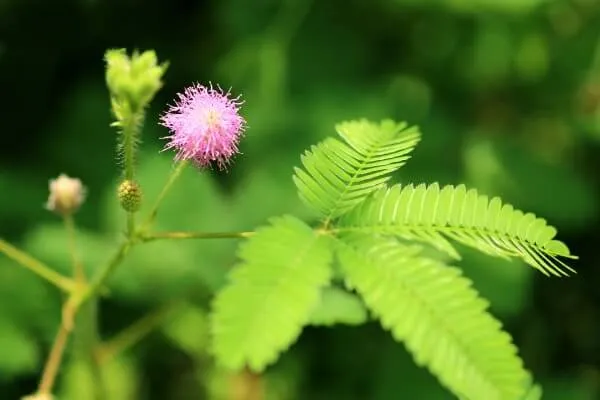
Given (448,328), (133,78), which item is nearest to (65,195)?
(133,78)

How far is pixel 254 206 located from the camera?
2369 mm

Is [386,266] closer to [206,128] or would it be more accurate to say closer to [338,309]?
[206,128]

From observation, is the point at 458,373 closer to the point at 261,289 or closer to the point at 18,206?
the point at 261,289

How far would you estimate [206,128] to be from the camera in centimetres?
107

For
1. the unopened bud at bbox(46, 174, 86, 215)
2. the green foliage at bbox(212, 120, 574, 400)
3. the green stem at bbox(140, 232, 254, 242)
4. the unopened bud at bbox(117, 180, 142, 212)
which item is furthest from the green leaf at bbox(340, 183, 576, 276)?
the unopened bud at bbox(46, 174, 86, 215)

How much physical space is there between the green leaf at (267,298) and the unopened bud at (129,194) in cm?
23

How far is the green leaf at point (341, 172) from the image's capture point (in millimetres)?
1067

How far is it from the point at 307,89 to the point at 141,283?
1084 millimetres

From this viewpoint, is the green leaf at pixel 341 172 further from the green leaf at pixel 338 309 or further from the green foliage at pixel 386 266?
the green leaf at pixel 338 309

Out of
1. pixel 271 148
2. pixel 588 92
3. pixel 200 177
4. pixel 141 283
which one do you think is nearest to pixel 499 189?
pixel 588 92

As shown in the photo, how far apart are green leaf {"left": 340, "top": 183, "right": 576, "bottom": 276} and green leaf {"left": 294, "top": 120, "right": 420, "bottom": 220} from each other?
0.9 inches

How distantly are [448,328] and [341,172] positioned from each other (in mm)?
262

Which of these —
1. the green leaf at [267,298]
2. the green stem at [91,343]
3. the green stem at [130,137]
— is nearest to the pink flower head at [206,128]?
the green stem at [130,137]

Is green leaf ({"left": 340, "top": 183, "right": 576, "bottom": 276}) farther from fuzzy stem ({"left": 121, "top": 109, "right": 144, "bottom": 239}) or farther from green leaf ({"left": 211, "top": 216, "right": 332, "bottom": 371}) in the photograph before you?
fuzzy stem ({"left": 121, "top": 109, "right": 144, "bottom": 239})
